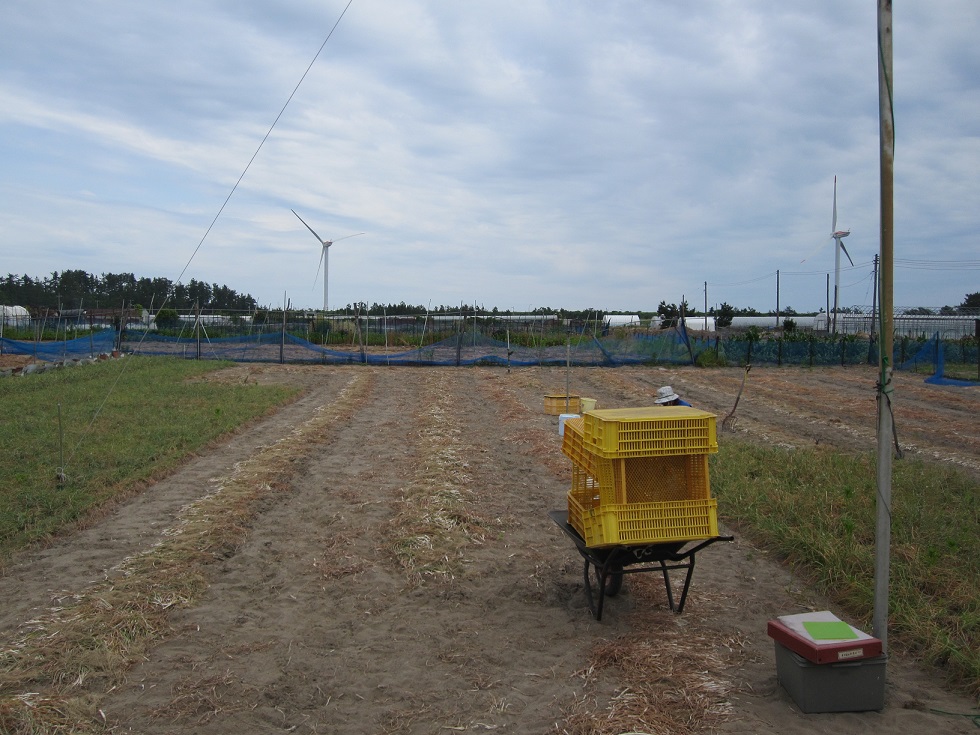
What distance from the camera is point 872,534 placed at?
6699mm

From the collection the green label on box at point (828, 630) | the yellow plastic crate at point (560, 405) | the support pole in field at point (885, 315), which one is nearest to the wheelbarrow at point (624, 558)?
the green label on box at point (828, 630)

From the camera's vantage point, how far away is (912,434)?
574 inches

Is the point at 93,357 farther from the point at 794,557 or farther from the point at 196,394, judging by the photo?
the point at 794,557

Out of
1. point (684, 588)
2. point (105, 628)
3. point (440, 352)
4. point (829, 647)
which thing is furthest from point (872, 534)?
point (440, 352)

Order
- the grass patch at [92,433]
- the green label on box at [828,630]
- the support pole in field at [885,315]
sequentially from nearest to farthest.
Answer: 1. the green label on box at [828,630]
2. the support pole in field at [885,315]
3. the grass patch at [92,433]

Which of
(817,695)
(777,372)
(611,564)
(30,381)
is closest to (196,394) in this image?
(30,381)

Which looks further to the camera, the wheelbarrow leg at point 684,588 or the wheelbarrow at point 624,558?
the wheelbarrow leg at point 684,588

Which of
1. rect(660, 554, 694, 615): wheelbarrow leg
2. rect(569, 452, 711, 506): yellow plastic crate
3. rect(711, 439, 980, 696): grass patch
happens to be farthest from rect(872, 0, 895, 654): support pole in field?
rect(660, 554, 694, 615): wheelbarrow leg

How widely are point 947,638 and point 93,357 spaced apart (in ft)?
100.0

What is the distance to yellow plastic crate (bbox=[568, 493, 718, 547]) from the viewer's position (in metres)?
4.85

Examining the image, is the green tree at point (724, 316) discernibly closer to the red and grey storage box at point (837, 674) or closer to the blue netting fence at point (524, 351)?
the blue netting fence at point (524, 351)

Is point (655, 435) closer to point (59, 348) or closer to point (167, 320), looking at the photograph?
point (59, 348)

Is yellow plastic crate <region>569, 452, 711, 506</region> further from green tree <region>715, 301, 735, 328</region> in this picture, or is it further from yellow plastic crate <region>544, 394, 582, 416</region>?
green tree <region>715, 301, 735, 328</region>

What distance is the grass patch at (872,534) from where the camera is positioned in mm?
4922
